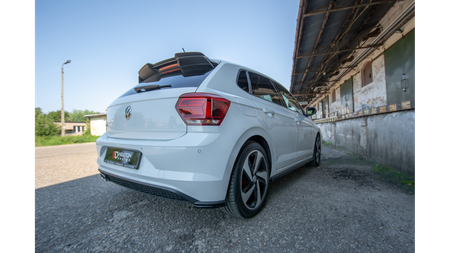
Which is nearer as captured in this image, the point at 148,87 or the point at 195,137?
the point at 195,137

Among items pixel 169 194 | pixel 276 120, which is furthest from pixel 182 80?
pixel 276 120

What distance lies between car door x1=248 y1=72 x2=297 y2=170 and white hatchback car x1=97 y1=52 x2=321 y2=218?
0.08ft

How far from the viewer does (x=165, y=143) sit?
4.76ft

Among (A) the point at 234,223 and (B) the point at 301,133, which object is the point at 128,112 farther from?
(B) the point at 301,133

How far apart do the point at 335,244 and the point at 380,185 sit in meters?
2.10

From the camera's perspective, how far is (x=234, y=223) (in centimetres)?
174

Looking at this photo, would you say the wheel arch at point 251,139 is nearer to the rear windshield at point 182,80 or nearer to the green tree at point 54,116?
the rear windshield at point 182,80

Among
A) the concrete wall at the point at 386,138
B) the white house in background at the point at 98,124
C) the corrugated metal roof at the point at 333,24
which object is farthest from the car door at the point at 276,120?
the white house in background at the point at 98,124

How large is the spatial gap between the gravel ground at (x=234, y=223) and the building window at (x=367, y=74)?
666 cm

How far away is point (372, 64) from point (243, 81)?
7735 millimetres

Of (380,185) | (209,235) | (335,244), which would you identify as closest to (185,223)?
(209,235)
